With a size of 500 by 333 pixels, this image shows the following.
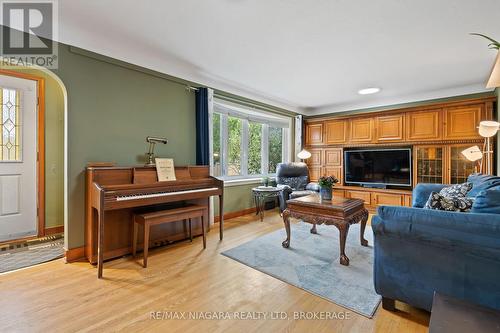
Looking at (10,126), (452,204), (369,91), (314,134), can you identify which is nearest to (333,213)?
(452,204)

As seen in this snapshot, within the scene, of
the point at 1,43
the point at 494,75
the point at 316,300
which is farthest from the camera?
the point at 1,43

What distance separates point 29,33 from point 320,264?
378 cm

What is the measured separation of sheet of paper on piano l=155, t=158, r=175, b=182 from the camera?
292 cm

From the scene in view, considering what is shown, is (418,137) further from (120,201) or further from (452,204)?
(120,201)

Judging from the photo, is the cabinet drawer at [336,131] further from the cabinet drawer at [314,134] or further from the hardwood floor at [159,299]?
the hardwood floor at [159,299]

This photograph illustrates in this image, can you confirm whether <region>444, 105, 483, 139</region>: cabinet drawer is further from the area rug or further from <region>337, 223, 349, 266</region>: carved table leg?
<region>337, 223, 349, 266</region>: carved table leg

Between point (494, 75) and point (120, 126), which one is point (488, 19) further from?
point (120, 126)

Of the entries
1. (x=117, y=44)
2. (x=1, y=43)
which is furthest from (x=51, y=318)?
(x=117, y=44)

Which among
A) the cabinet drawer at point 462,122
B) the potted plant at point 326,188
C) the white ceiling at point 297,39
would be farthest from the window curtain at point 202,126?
the cabinet drawer at point 462,122

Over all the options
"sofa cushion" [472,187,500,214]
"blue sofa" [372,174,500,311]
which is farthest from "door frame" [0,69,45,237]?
"sofa cushion" [472,187,500,214]

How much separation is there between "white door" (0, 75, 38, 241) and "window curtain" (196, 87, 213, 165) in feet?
7.32

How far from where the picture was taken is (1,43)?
228 centimetres

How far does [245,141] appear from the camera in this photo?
498 cm

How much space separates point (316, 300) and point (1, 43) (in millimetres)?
3693
